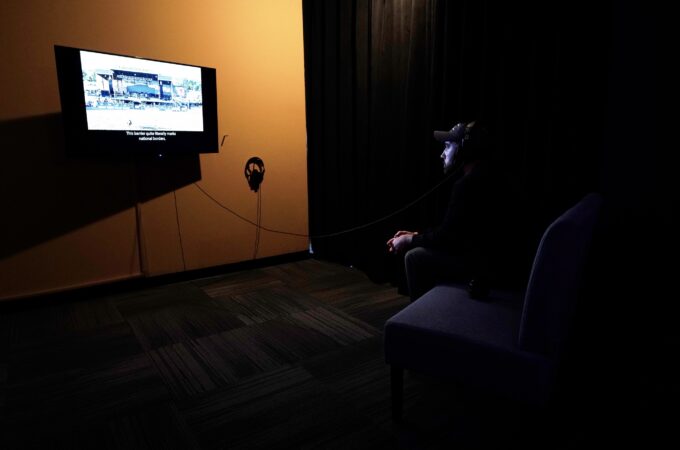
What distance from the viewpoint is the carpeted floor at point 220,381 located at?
1.62 metres

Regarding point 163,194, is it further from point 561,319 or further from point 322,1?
point 561,319

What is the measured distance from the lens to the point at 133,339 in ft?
8.17

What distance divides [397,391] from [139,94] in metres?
2.66

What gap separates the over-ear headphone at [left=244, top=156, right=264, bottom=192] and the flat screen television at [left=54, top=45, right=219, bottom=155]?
18.2 inches

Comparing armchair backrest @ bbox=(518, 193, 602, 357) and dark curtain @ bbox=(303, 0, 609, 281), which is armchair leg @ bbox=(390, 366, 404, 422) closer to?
armchair backrest @ bbox=(518, 193, 602, 357)

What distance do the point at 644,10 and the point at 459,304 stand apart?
5.28 feet

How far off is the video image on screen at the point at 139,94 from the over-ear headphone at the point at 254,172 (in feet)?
2.10

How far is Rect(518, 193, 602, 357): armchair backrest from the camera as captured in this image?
1195 millimetres

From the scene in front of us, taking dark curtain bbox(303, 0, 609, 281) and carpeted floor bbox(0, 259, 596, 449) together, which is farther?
dark curtain bbox(303, 0, 609, 281)

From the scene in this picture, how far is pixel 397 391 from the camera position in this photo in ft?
5.51

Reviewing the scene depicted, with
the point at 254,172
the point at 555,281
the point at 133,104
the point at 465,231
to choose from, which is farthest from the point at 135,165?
the point at 555,281

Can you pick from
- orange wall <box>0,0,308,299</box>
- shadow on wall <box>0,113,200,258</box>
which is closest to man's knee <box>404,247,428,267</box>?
orange wall <box>0,0,308,299</box>

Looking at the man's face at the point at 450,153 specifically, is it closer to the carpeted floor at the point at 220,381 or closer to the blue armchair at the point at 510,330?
the blue armchair at the point at 510,330

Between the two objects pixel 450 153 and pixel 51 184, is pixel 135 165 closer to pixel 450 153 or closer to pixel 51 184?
pixel 51 184
